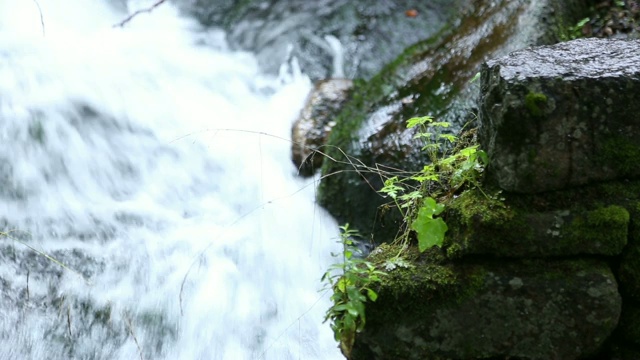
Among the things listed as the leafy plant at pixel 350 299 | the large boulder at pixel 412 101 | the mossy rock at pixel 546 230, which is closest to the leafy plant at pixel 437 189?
the mossy rock at pixel 546 230

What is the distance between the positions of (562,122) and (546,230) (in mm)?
452

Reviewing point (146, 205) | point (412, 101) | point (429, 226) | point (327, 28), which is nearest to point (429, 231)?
point (429, 226)

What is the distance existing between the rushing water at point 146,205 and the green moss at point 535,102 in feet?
5.60

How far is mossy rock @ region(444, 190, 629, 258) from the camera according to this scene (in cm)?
248

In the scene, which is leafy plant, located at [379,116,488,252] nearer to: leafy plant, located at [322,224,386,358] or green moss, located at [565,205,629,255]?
leafy plant, located at [322,224,386,358]

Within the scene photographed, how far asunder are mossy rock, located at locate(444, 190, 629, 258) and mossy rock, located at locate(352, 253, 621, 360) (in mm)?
63

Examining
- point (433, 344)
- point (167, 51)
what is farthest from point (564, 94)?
point (167, 51)

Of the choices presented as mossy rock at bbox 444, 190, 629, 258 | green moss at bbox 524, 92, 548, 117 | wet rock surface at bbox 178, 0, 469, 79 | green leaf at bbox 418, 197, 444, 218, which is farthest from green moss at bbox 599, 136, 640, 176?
wet rock surface at bbox 178, 0, 469, 79

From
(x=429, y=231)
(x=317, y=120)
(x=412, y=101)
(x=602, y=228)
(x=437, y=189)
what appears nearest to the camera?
(x=602, y=228)

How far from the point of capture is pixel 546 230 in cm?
250

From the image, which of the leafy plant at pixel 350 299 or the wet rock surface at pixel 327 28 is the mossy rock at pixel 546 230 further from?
the wet rock surface at pixel 327 28

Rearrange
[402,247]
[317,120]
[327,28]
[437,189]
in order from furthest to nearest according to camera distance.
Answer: [327,28] → [317,120] → [437,189] → [402,247]

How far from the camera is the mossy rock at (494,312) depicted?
2471 millimetres

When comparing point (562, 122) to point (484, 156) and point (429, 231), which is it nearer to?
point (484, 156)
